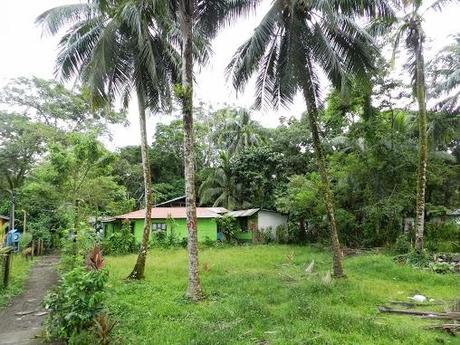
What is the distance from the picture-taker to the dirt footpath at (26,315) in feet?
22.1

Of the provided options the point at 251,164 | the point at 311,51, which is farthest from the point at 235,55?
the point at 251,164

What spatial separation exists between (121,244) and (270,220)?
962cm

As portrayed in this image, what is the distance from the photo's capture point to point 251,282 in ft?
35.2

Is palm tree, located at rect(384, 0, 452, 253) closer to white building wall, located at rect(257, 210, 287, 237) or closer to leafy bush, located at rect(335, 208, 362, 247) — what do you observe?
leafy bush, located at rect(335, 208, 362, 247)

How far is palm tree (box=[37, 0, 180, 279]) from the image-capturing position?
11102 mm

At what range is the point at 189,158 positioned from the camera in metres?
9.36

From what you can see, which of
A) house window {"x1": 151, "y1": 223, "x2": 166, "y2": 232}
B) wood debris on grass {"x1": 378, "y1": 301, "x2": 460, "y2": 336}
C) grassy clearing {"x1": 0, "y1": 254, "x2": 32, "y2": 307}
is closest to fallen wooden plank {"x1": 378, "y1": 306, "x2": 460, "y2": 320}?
wood debris on grass {"x1": 378, "y1": 301, "x2": 460, "y2": 336}

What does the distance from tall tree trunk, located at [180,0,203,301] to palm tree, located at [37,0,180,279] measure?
1.65m

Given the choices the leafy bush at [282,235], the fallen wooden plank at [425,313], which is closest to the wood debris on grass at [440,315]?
the fallen wooden plank at [425,313]

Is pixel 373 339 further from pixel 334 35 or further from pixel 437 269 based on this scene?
pixel 334 35

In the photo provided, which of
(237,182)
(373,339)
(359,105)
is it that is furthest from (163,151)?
(373,339)

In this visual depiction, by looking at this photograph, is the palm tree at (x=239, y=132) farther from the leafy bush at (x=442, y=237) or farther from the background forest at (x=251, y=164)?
the leafy bush at (x=442, y=237)

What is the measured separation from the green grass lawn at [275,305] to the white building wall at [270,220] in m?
10.3

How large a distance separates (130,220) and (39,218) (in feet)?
19.9
